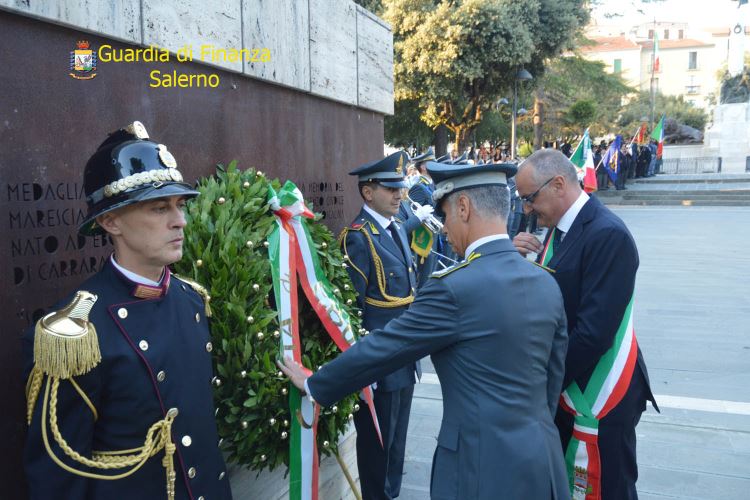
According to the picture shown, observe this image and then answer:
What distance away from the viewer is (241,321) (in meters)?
2.58

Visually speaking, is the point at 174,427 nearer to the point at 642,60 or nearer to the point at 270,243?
the point at 270,243

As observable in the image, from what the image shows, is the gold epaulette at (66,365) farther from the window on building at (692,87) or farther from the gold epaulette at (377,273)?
the window on building at (692,87)

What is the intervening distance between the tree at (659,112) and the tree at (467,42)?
3467cm

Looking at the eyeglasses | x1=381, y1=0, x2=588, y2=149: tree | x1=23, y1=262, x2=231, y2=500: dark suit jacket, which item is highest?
x1=381, y1=0, x2=588, y2=149: tree

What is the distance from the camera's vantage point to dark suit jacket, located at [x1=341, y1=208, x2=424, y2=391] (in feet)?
12.7

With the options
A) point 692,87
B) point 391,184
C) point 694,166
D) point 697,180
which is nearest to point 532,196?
point 391,184

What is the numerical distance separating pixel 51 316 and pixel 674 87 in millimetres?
103123

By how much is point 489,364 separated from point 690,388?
15.2 feet

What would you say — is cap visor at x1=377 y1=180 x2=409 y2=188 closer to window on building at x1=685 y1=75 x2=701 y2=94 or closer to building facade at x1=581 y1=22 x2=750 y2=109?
building facade at x1=581 y1=22 x2=750 y2=109

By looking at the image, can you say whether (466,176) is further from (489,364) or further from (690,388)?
(690,388)

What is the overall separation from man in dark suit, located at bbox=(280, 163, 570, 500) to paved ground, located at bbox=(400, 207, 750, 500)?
2140mm

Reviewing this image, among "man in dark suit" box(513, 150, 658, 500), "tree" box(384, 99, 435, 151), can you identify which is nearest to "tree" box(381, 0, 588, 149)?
"tree" box(384, 99, 435, 151)

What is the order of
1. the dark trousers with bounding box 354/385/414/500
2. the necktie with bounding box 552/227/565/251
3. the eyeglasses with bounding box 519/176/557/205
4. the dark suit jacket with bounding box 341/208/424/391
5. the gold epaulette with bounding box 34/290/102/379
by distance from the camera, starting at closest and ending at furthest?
1. the gold epaulette with bounding box 34/290/102/379
2. the eyeglasses with bounding box 519/176/557/205
3. the necktie with bounding box 552/227/565/251
4. the dark trousers with bounding box 354/385/414/500
5. the dark suit jacket with bounding box 341/208/424/391

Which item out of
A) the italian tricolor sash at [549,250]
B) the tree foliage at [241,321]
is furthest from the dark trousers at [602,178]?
the tree foliage at [241,321]
